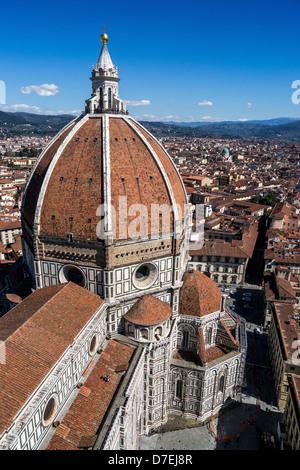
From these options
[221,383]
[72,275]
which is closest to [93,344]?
[72,275]

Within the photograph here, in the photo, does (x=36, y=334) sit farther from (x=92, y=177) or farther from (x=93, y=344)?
(x=92, y=177)

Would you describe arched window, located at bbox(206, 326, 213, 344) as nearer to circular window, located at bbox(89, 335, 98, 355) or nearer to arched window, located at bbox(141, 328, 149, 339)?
arched window, located at bbox(141, 328, 149, 339)

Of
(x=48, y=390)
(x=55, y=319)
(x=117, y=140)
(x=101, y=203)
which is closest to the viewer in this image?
(x=48, y=390)

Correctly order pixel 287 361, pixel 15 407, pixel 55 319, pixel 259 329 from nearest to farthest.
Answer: pixel 15 407 < pixel 55 319 < pixel 287 361 < pixel 259 329

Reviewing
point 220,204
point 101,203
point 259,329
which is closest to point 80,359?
point 101,203

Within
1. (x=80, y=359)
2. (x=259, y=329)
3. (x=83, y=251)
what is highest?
(x=83, y=251)

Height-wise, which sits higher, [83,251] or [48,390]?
[83,251]

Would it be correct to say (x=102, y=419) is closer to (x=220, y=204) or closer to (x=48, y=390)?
(x=48, y=390)
